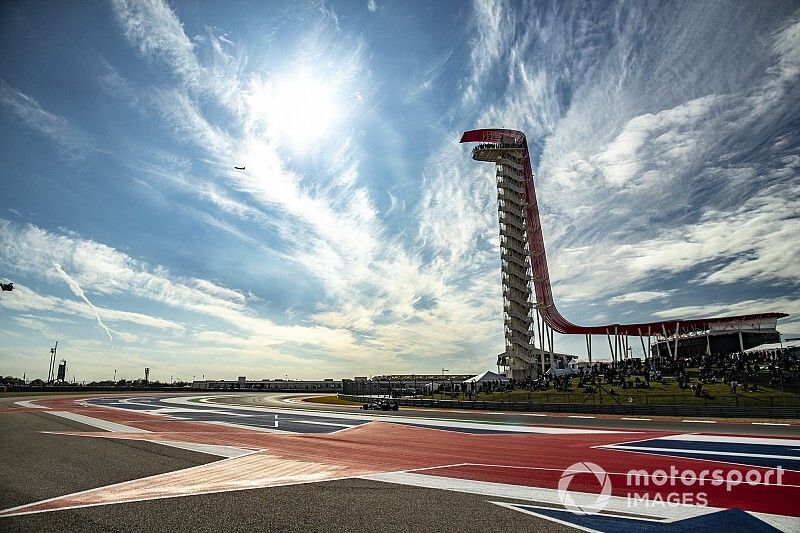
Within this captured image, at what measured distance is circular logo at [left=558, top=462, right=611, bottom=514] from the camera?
8.02 m

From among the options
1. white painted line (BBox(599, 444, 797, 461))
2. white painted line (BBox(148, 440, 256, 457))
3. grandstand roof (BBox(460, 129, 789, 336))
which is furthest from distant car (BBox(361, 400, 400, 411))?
grandstand roof (BBox(460, 129, 789, 336))

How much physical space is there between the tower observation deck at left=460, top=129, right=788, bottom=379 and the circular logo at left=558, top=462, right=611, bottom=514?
6479 centimetres

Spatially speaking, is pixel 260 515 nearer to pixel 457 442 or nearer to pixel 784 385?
pixel 457 442

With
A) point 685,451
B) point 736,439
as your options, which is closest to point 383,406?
point 736,439

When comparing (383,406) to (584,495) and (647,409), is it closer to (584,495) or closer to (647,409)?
(647,409)

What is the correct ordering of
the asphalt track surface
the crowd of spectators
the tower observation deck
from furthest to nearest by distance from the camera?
the tower observation deck < the crowd of spectators < the asphalt track surface

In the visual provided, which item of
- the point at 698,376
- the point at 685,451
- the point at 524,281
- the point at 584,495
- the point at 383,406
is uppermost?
the point at 524,281

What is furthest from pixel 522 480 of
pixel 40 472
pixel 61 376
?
pixel 61 376

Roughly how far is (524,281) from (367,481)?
70644mm

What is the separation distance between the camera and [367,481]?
34.3 ft

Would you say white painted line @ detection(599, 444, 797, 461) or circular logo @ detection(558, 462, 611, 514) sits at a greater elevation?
circular logo @ detection(558, 462, 611, 514)

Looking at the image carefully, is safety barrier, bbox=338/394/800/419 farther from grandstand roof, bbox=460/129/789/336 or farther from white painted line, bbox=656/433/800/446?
grandstand roof, bbox=460/129/789/336

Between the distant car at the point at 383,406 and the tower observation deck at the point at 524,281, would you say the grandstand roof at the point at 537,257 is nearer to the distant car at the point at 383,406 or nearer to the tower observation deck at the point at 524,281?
the tower observation deck at the point at 524,281

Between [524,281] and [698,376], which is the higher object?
[524,281]
